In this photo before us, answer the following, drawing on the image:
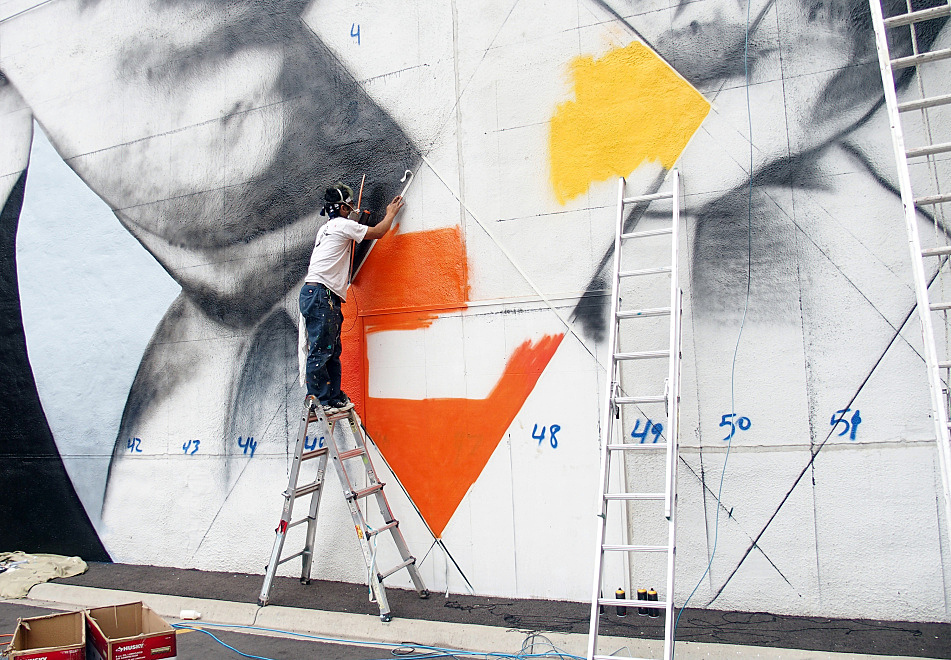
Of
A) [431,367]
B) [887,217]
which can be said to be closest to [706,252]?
[887,217]

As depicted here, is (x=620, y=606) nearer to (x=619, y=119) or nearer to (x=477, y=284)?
(x=477, y=284)

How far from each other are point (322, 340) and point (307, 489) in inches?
41.5

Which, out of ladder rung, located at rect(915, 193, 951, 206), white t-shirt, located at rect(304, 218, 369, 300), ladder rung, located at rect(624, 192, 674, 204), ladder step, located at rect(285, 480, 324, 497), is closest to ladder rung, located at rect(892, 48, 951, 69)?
ladder rung, located at rect(915, 193, 951, 206)

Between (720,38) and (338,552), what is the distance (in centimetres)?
443

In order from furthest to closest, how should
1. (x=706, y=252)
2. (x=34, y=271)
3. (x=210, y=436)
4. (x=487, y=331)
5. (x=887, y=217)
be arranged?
(x=34, y=271) → (x=210, y=436) → (x=487, y=331) → (x=706, y=252) → (x=887, y=217)

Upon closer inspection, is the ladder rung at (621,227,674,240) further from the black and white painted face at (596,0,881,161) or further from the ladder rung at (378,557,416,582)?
the ladder rung at (378,557,416,582)

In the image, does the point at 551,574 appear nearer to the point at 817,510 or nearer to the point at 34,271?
the point at 817,510

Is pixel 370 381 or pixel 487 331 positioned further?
pixel 370 381

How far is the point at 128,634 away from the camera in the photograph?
12.3 ft

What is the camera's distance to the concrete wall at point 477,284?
12.8 feet

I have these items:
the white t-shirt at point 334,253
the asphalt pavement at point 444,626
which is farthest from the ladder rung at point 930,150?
the white t-shirt at point 334,253

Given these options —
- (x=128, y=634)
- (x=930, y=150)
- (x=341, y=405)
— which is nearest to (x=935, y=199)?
(x=930, y=150)

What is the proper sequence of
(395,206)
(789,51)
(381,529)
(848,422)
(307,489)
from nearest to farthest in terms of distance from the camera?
(848,422) < (789,51) < (381,529) < (307,489) < (395,206)

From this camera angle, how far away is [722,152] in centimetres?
421
